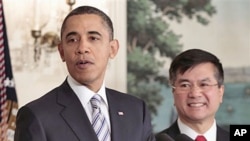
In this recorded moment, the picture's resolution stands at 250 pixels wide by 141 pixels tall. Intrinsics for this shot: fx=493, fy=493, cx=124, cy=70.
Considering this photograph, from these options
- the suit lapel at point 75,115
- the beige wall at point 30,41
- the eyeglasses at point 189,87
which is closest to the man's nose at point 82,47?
the suit lapel at point 75,115

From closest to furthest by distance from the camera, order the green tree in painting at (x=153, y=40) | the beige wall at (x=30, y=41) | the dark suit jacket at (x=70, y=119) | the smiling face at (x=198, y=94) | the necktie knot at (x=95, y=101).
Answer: the dark suit jacket at (x=70, y=119), the necktie knot at (x=95, y=101), the smiling face at (x=198, y=94), the beige wall at (x=30, y=41), the green tree in painting at (x=153, y=40)

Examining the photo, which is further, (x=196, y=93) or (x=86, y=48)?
(x=196, y=93)

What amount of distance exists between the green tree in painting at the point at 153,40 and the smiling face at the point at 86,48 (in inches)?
75.0

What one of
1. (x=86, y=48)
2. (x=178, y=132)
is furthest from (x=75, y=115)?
(x=178, y=132)

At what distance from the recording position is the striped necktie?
3.79 feet

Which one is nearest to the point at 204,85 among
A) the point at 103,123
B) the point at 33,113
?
the point at 103,123

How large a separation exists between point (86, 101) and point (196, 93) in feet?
1.46

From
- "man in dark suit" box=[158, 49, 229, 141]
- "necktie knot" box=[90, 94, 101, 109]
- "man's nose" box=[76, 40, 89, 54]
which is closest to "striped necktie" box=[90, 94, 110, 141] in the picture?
"necktie knot" box=[90, 94, 101, 109]

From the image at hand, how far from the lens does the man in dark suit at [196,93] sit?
153cm

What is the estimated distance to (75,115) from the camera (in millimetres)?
1154

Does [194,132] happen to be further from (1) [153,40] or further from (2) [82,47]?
(1) [153,40]

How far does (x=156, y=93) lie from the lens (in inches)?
124

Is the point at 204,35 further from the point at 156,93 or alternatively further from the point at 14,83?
the point at 14,83

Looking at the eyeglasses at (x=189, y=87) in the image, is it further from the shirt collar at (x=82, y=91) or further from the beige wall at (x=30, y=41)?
the beige wall at (x=30, y=41)
